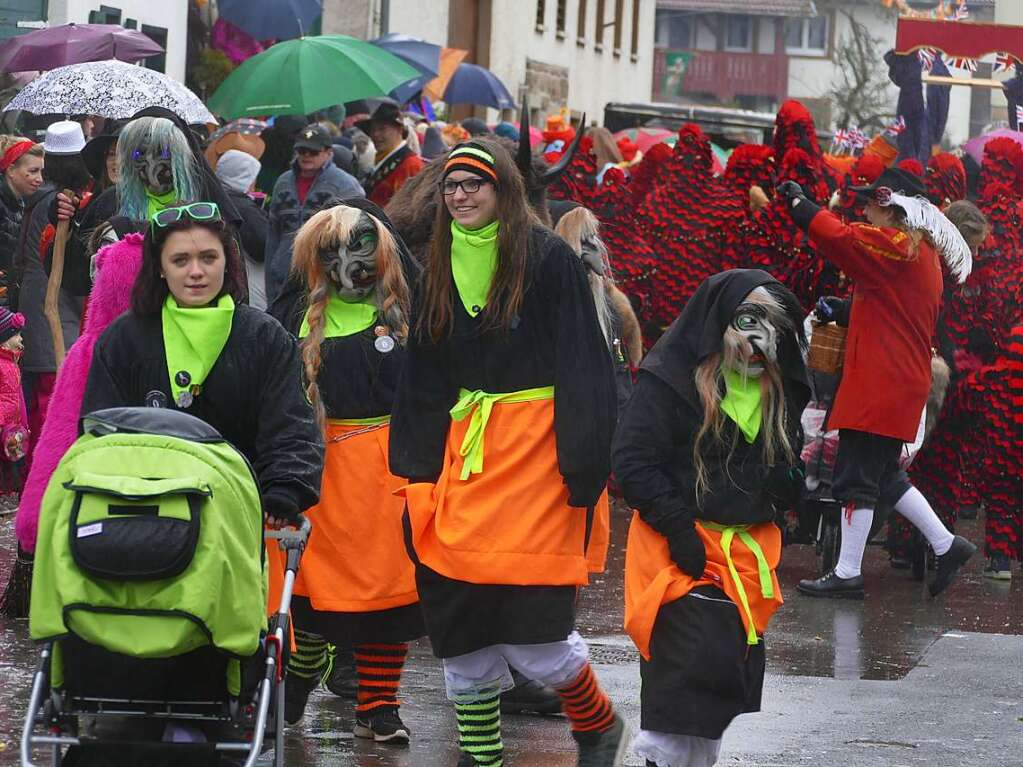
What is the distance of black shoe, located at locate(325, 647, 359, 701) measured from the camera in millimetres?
7688

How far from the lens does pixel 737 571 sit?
588 cm

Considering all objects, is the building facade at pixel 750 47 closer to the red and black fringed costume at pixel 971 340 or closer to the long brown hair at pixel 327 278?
the red and black fringed costume at pixel 971 340

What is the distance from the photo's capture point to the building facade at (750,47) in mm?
87000

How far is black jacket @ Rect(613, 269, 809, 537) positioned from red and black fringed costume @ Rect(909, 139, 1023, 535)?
5.65 metres

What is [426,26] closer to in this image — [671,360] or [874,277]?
[874,277]

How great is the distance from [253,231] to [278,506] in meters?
4.46

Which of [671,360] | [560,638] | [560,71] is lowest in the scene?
[560,638]

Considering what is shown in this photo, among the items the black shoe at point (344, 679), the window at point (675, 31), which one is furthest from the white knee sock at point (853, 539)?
the window at point (675, 31)

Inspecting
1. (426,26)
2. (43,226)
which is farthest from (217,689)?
(426,26)

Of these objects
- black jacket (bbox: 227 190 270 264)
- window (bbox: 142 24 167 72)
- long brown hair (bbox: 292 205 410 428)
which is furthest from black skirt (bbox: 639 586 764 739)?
window (bbox: 142 24 167 72)

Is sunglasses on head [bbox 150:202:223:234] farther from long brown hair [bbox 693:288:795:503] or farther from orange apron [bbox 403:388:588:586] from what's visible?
long brown hair [bbox 693:288:795:503]

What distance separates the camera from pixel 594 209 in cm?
1352

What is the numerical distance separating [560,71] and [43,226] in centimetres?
3847

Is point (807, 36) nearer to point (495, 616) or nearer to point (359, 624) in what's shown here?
point (359, 624)
